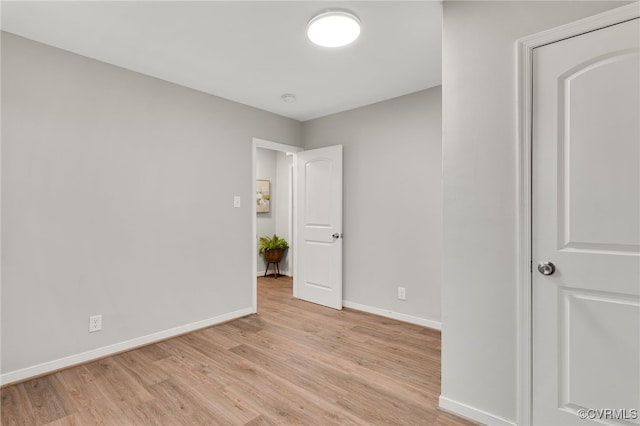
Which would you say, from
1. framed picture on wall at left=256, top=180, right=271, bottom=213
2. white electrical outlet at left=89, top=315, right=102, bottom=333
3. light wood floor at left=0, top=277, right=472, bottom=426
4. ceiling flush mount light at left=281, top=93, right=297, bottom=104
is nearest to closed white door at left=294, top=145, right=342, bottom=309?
ceiling flush mount light at left=281, top=93, right=297, bottom=104

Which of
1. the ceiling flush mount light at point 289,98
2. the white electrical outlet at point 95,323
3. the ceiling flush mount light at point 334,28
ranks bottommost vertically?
the white electrical outlet at point 95,323

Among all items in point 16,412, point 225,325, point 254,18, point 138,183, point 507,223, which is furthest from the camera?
point 225,325

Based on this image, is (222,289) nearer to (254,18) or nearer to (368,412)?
(368,412)

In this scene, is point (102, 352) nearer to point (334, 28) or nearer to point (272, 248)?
point (334, 28)

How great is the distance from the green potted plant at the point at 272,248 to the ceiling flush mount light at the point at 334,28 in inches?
161

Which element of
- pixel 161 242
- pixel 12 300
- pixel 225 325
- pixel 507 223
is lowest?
pixel 225 325

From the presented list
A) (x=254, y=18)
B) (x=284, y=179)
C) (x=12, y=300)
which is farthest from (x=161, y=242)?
(x=284, y=179)

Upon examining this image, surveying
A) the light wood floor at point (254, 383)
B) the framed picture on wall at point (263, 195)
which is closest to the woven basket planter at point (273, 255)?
the framed picture on wall at point (263, 195)

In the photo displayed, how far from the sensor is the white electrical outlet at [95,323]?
259 cm

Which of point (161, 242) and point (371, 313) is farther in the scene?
point (371, 313)

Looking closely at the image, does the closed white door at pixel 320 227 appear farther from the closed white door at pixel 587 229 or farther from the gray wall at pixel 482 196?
the closed white door at pixel 587 229

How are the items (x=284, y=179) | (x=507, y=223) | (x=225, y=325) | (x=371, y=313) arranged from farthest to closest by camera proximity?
1. (x=284, y=179)
2. (x=371, y=313)
3. (x=225, y=325)
4. (x=507, y=223)

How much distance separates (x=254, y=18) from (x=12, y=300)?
8.36 ft

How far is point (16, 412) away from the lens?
1.91 m
